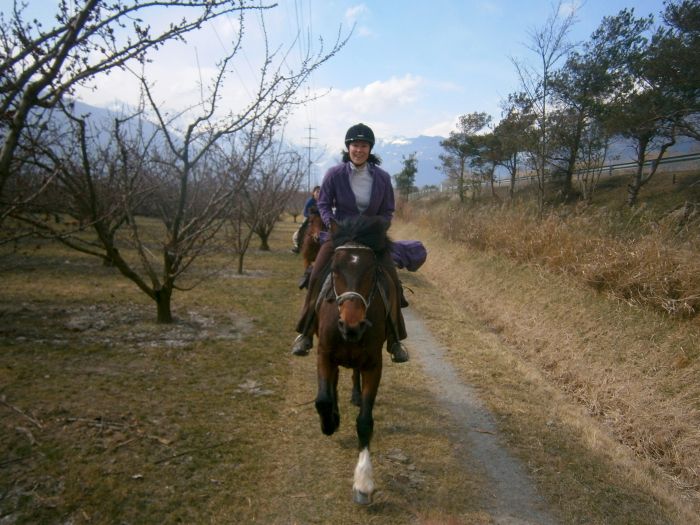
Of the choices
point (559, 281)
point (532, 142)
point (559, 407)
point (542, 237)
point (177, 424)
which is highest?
point (532, 142)

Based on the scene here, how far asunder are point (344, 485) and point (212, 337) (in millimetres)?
4403

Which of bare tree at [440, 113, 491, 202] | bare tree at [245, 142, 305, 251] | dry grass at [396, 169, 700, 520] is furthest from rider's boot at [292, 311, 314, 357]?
bare tree at [440, 113, 491, 202]

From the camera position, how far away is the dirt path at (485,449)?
12.6 feet

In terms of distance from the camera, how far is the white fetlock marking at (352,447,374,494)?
3.81 m

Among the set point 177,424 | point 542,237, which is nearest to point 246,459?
point 177,424

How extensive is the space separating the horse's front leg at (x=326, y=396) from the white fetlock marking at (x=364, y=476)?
42 centimetres

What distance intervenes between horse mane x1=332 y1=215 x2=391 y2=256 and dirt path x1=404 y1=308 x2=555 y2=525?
236 centimetres

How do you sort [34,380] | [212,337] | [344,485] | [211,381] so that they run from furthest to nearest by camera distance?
1. [212,337]
2. [211,381]
3. [34,380]
4. [344,485]

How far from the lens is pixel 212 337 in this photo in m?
7.75

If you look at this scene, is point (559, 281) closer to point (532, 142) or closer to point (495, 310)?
point (495, 310)

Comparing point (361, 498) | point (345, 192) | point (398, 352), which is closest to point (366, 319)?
point (398, 352)

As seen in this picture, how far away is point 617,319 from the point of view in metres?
7.25

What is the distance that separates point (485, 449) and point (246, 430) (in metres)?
2.50

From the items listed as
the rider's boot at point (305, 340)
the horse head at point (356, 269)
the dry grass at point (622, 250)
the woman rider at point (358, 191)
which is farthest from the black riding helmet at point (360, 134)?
the dry grass at point (622, 250)
